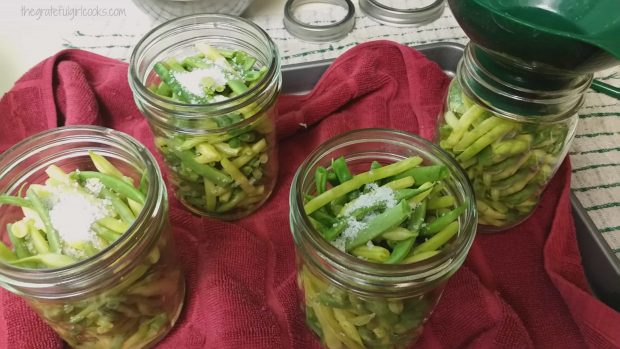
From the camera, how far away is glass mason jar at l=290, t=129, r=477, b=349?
1.55ft

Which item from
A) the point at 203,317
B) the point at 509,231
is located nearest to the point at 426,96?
the point at 509,231

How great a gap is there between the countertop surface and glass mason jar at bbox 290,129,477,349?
38 centimetres

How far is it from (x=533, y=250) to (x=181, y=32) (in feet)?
1.84

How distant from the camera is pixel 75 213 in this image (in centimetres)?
53

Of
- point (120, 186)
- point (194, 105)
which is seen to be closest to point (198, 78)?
point (194, 105)

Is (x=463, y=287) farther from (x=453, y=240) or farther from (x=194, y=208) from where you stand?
(x=194, y=208)

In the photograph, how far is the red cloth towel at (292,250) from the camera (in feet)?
1.98

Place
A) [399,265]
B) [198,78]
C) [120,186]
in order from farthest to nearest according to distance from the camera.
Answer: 1. [198,78]
2. [120,186]
3. [399,265]

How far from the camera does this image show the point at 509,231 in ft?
2.35

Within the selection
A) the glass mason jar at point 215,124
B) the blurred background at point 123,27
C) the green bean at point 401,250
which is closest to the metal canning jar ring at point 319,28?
the blurred background at point 123,27

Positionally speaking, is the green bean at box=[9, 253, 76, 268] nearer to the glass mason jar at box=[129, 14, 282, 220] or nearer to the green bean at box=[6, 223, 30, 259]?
the green bean at box=[6, 223, 30, 259]

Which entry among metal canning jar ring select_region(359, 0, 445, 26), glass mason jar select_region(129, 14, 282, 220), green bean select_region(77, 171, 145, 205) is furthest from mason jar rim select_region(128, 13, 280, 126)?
metal canning jar ring select_region(359, 0, 445, 26)

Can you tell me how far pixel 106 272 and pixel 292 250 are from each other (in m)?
0.26

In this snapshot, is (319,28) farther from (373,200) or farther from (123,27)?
(373,200)
